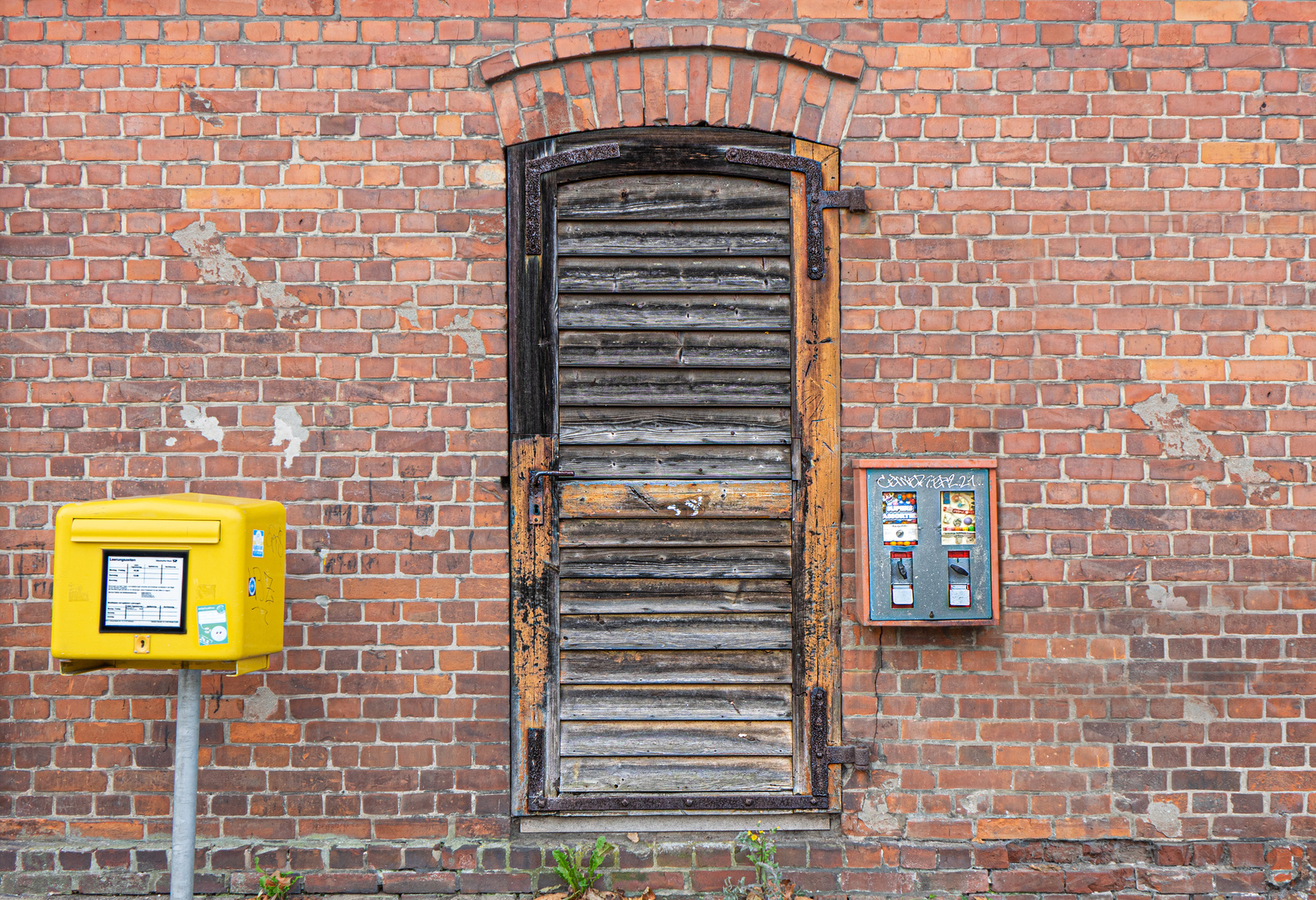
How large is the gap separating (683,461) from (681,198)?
3.59ft

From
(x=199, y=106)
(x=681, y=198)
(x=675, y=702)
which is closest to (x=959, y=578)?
(x=675, y=702)

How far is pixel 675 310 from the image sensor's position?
351 centimetres

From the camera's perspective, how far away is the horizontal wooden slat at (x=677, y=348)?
137 inches

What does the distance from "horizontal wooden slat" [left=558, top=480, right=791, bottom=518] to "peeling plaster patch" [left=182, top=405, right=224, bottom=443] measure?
140cm

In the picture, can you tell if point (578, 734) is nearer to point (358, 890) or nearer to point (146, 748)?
point (358, 890)

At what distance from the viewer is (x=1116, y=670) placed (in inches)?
135

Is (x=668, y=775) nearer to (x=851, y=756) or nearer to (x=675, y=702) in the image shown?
(x=675, y=702)

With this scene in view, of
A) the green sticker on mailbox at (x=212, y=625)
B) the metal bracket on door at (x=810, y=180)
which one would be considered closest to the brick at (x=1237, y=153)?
the metal bracket on door at (x=810, y=180)

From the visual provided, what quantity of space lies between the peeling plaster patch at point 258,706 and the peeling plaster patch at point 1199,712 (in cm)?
367

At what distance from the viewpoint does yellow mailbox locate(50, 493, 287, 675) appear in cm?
271

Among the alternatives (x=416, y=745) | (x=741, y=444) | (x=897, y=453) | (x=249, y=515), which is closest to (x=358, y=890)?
(x=416, y=745)

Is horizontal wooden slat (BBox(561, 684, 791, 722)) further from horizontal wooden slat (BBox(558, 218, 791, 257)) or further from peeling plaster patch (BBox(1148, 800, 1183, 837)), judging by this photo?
horizontal wooden slat (BBox(558, 218, 791, 257))

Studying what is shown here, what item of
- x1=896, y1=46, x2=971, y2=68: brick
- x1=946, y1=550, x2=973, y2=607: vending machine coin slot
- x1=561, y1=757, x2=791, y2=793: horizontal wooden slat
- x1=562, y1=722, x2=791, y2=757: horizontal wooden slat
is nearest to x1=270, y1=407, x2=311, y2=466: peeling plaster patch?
x1=562, y1=722, x2=791, y2=757: horizontal wooden slat

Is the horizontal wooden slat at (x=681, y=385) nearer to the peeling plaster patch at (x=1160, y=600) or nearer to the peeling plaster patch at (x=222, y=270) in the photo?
the peeling plaster patch at (x=222, y=270)
